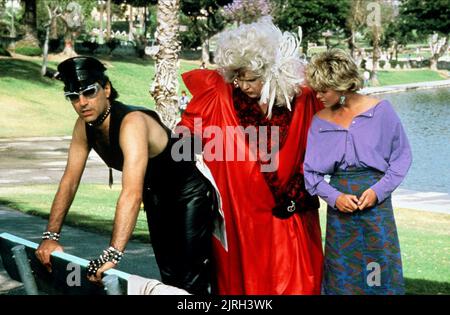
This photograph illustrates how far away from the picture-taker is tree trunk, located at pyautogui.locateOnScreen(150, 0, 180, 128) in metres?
14.2

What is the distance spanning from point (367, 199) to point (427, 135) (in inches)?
1207

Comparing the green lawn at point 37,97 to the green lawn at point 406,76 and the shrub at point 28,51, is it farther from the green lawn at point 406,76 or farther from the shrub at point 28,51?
the green lawn at point 406,76

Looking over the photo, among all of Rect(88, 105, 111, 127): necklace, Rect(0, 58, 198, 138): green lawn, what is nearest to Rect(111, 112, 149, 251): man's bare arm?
Rect(88, 105, 111, 127): necklace

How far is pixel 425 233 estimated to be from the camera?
507 inches

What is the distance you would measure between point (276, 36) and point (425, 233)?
8.41 metres

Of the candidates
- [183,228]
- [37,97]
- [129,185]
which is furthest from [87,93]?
[37,97]

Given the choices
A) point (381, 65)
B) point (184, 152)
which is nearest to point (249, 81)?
point (184, 152)

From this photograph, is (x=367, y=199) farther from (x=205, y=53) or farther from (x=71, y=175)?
(x=205, y=53)

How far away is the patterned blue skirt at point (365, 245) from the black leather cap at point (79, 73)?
4.80 ft

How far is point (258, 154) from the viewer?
4.98 meters

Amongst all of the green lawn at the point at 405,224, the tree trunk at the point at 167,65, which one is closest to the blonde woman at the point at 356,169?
the green lawn at the point at 405,224

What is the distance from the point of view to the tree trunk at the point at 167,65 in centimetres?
1418

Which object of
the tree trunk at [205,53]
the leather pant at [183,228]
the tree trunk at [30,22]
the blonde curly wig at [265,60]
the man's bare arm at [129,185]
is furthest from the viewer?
the tree trunk at [205,53]
